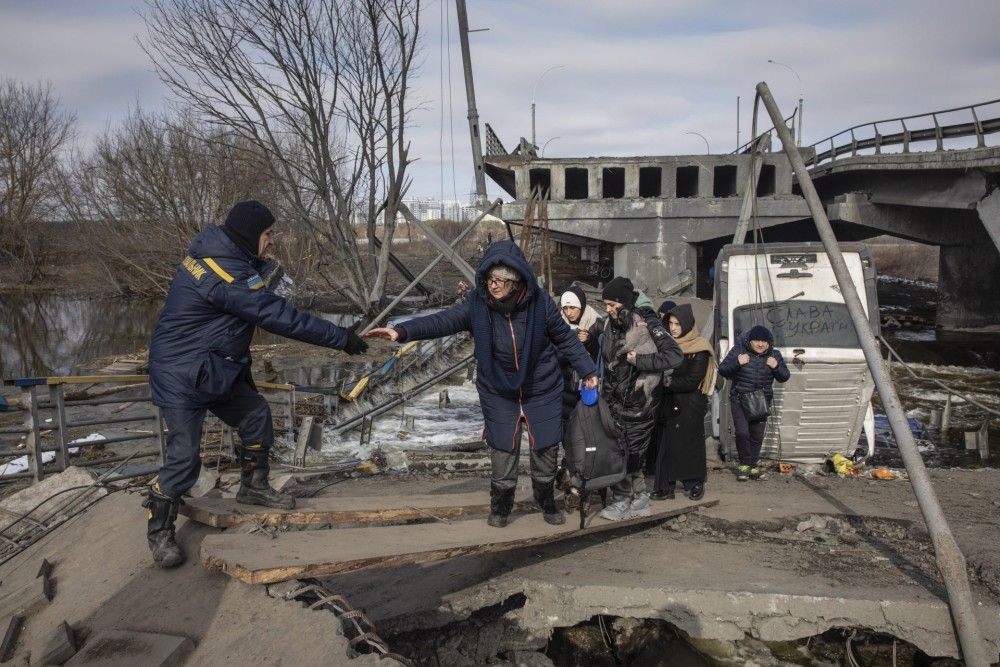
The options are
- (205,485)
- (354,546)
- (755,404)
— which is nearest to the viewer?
(354,546)

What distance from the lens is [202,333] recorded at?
3.53m

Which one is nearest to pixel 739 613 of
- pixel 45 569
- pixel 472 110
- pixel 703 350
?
pixel 703 350

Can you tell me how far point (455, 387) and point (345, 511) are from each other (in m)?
9.60

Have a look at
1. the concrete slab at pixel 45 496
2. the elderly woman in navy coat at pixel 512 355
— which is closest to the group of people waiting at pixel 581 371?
the elderly woman in navy coat at pixel 512 355

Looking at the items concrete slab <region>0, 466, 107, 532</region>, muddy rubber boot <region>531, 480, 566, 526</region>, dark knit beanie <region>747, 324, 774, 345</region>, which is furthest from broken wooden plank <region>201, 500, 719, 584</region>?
dark knit beanie <region>747, 324, 774, 345</region>

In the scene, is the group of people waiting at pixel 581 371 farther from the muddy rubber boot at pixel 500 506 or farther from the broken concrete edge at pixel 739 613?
the broken concrete edge at pixel 739 613

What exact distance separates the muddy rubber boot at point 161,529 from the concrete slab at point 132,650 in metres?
0.54

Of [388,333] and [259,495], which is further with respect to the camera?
[259,495]

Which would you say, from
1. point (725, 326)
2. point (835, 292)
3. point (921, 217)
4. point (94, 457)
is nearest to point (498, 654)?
point (725, 326)

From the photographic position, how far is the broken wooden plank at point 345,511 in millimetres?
3711

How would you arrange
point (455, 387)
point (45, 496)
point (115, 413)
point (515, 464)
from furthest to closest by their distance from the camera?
point (455, 387)
point (115, 413)
point (45, 496)
point (515, 464)

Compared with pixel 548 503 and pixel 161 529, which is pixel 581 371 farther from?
pixel 161 529

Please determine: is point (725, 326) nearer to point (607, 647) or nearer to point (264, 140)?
point (607, 647)

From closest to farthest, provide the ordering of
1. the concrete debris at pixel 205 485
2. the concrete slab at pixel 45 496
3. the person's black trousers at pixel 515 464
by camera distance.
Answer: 1. the person's black trousers at pixel 515 464
2. the concrete slab at pixel 45 496
3. the concrete debris at pixel 205 485
